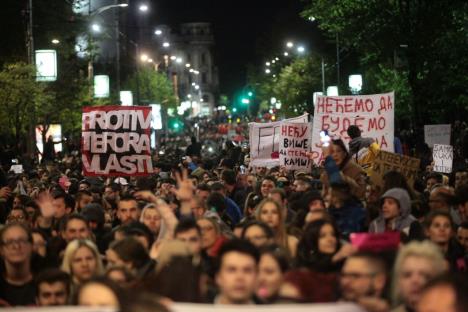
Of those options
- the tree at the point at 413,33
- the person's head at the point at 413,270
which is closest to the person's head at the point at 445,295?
the person's head at the point at 413,270

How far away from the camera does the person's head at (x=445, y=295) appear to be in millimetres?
5098

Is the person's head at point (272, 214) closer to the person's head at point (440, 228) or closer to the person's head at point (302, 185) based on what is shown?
the person's head at point (440, 228)

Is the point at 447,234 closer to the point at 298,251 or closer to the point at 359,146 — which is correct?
the point at 298,251

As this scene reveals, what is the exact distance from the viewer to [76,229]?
965 cm

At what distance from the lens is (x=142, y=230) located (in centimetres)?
935

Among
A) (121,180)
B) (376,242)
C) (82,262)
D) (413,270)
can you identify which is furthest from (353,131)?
(413,270)

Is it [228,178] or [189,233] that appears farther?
[228,178]

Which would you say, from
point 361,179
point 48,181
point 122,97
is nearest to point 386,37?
point 48,181

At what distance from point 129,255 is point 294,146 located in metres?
11.5

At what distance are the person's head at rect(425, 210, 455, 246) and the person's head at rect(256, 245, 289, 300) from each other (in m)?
2.51

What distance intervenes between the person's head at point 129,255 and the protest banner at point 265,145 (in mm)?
12833

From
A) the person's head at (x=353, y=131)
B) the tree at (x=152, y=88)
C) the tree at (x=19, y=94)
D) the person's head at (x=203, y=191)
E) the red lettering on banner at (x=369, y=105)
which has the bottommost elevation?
the person's head at (x=203, y=191)

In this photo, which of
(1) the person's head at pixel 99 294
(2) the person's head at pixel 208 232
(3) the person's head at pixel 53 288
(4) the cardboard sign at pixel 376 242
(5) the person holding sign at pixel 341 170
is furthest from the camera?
(5) the person holding sign at pixel 341 170

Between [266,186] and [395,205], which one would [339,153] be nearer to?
[395,205]
